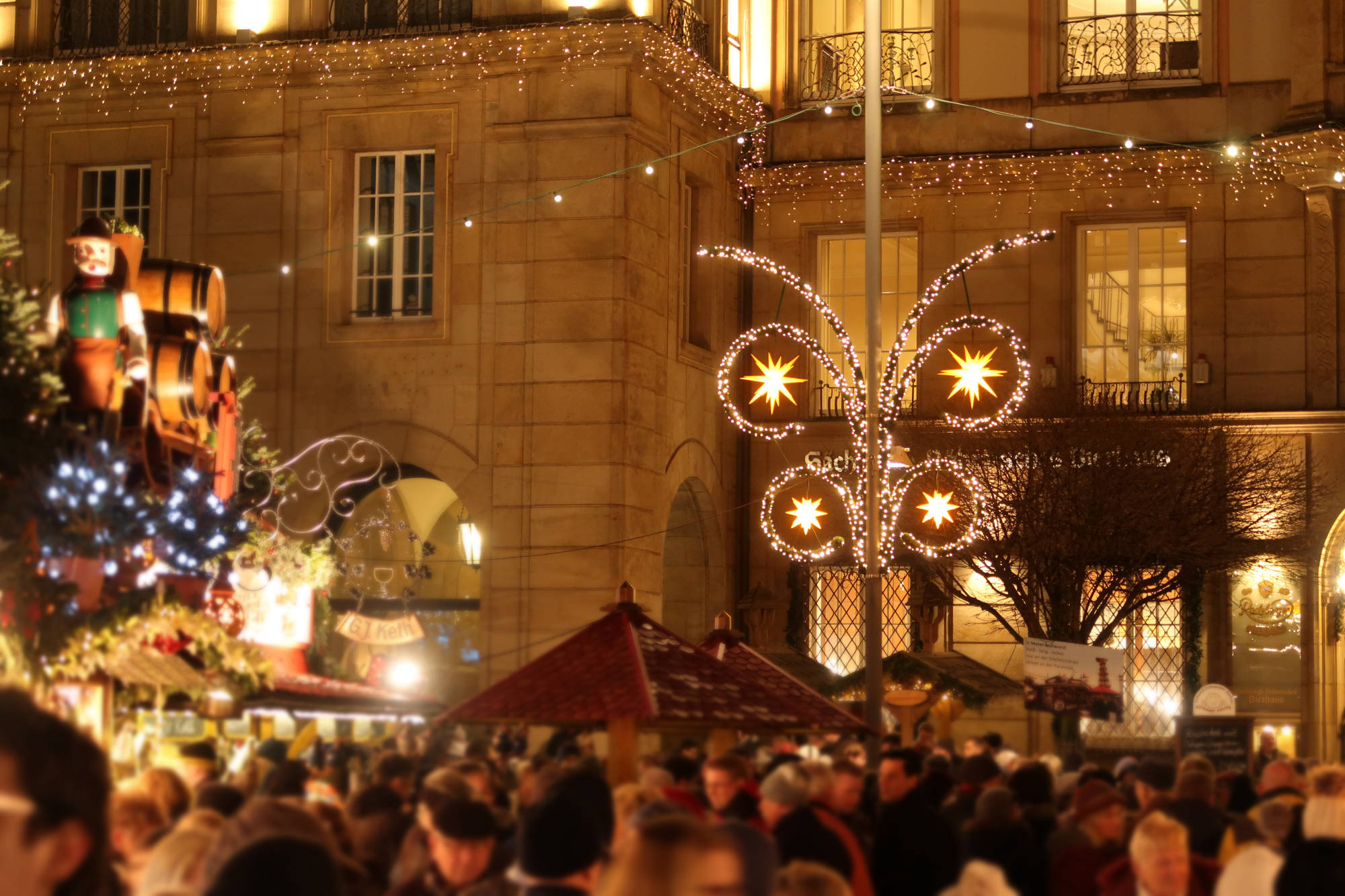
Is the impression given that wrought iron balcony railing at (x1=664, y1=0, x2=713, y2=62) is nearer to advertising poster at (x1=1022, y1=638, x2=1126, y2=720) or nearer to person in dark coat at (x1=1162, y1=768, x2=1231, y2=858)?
advertising poster at (x1=1022, y1=638, x2=1126, y2=720)

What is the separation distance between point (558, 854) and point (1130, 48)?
76.3ft

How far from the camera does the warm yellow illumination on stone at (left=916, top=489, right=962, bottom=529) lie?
84.0 ft

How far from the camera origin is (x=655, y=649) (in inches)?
542

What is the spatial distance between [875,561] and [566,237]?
338 inches

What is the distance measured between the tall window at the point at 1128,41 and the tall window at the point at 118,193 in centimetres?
1232

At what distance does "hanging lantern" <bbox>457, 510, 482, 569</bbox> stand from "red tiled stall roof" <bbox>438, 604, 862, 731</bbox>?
1214 cm

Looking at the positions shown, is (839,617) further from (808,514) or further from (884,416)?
(884,416)

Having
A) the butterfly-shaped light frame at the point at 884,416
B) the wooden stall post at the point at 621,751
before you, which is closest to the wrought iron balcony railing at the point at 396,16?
the butterfly-shaped light frame at the point at 884,416

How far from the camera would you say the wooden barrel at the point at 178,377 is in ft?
43.9

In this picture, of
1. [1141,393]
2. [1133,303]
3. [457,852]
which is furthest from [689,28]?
[457,852]

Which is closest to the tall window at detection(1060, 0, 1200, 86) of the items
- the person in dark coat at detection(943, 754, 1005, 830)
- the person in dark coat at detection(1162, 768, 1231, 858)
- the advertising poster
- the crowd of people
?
the advertising poster

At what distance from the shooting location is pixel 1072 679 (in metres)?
21.2

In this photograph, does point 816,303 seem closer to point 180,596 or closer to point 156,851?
point 180,596

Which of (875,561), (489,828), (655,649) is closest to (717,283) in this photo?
(875,561)
